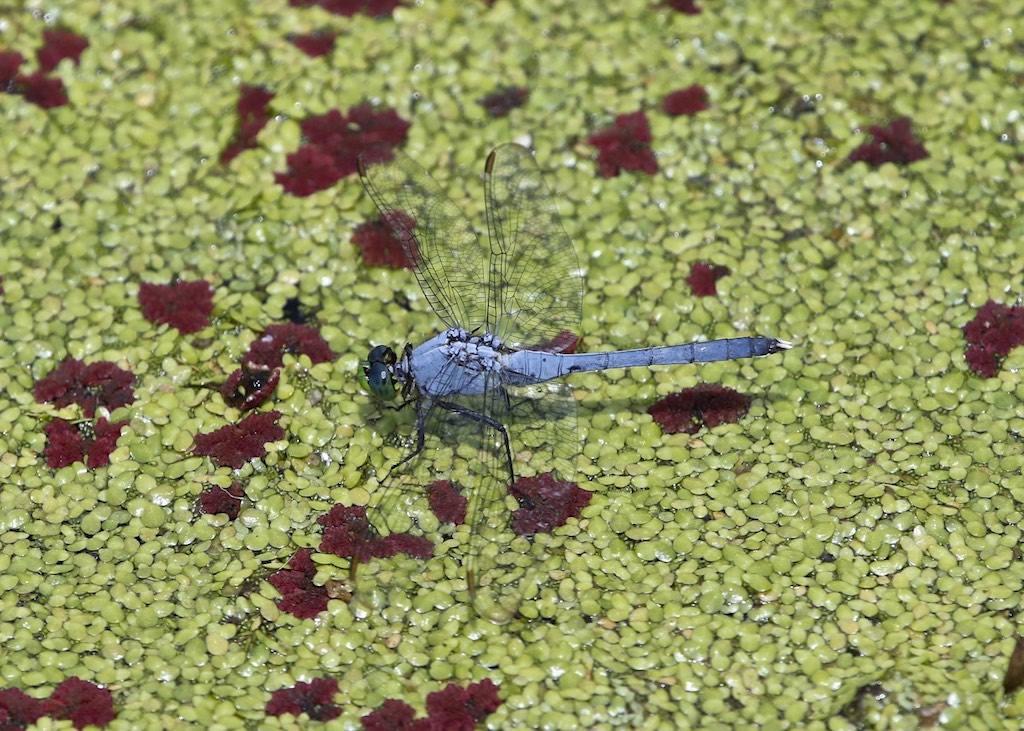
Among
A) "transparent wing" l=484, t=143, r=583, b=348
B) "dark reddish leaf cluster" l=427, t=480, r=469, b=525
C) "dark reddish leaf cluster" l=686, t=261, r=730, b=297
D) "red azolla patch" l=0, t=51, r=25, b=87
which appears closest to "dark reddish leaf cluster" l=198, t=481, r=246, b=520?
"dark reddish leaf cluster" l=427, t=480, r=469, b=525

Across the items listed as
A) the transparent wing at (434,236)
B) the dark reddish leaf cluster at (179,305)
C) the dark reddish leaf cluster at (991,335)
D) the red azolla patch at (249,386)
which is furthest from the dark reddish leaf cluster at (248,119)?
the dark reddish leaf cluster at (991,335)

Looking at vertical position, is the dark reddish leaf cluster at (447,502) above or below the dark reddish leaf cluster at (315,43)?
below

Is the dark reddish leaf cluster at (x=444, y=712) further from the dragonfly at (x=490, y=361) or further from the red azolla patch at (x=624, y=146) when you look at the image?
the red azolla patch at (x=624, y=146)

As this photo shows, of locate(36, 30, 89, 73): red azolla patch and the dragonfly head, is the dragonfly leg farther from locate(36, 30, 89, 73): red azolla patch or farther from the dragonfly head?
locate(36, 30, 89, 73): red azolla patch

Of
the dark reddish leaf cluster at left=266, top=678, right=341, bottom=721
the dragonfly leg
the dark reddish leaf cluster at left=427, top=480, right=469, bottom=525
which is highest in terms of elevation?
the dragonfly leg

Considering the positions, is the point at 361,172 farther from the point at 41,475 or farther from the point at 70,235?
the point at 41,475

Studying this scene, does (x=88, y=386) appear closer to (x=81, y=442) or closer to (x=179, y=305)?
(x=81, y=442)

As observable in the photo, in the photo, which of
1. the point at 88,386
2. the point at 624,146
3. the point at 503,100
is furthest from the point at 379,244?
the point at 88,386
